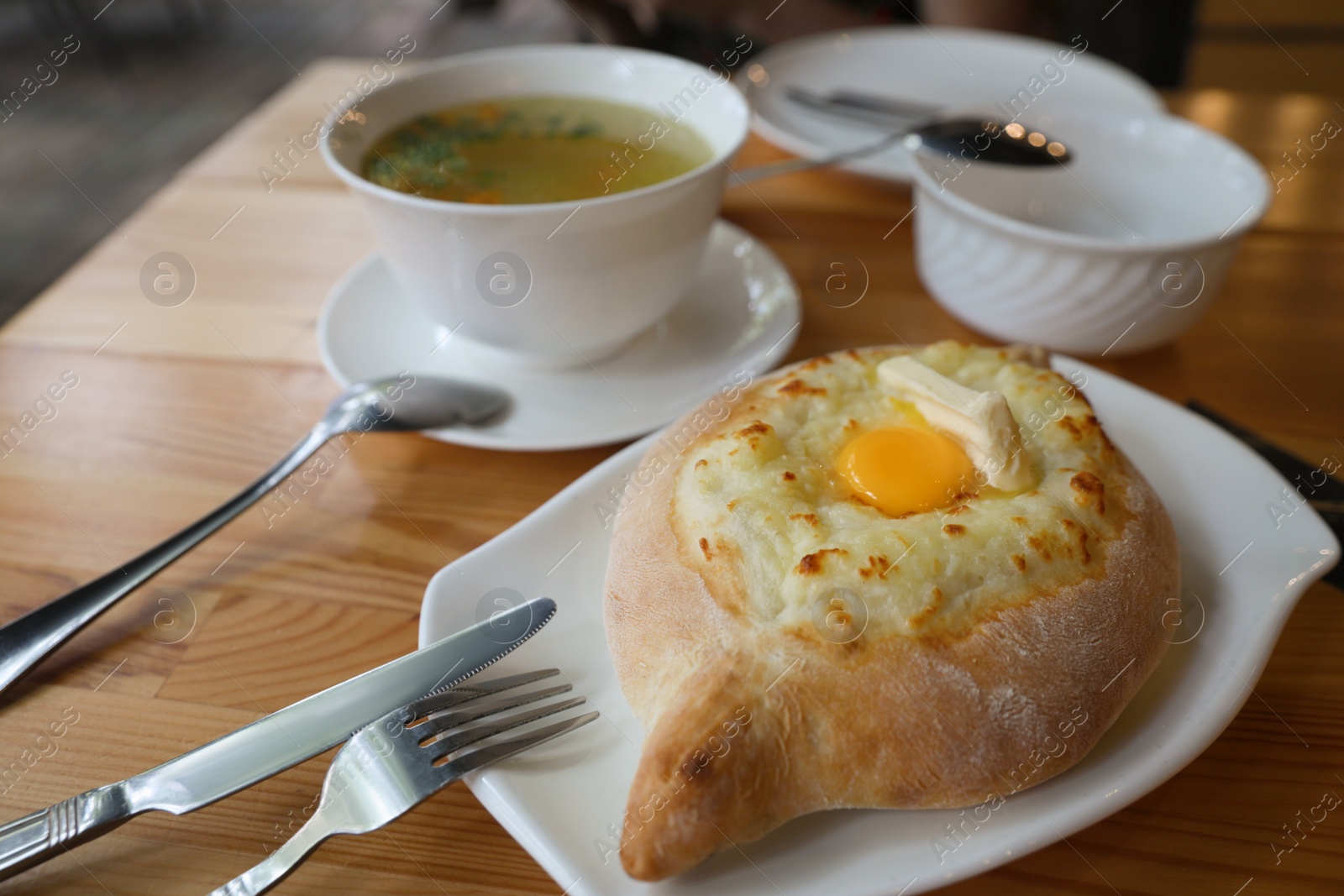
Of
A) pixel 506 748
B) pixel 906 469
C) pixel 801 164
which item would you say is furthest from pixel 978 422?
pixel 801 164

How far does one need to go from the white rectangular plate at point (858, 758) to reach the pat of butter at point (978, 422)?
24 cm

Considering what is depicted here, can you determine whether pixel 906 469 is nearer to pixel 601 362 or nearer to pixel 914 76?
pixel 601 362

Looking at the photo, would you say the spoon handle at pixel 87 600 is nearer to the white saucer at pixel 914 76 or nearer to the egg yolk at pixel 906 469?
the egg yolk at pixel 906 469

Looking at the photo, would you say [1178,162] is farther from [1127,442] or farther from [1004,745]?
[1004,745]

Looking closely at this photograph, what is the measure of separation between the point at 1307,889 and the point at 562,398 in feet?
3.25

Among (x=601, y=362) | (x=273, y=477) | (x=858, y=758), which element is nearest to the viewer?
(x=858, y=758)

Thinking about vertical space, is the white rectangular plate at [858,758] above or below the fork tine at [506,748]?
Result: below

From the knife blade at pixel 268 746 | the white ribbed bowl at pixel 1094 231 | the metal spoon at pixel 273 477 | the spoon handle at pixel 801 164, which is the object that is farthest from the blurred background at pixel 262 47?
the knife blade at pixel 268 746

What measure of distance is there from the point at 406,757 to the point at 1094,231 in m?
1.38

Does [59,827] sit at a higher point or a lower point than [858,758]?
higher

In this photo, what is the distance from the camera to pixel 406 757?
0.79 m

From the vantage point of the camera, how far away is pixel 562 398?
1304 millimetres

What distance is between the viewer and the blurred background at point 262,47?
9.93 feet

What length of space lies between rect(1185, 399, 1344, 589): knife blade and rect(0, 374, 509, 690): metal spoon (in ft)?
3.38
